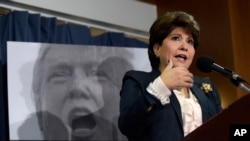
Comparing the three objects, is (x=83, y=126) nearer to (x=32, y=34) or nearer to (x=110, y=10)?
(x=32, y=34)

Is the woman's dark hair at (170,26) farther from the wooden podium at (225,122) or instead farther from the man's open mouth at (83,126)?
the man's open mouth at (83,126)

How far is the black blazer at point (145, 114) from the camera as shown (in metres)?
1.18

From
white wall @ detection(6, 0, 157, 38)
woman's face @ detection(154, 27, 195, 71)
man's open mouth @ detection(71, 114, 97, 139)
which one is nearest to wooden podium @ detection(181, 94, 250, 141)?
woman's face @ detection(154, 27, 195, 71)

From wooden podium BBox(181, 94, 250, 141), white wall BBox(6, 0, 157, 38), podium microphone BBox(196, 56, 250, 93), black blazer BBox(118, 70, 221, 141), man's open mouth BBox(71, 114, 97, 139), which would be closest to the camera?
wooden podium BBox(181, 94, 250, 141)

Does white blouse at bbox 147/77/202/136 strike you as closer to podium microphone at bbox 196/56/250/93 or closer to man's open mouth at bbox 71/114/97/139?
podium microphone at bbox 196/56/250/93

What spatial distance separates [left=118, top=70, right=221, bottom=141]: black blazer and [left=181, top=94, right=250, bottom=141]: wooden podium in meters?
0.41

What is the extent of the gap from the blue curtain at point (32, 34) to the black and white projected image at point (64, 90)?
0.11 m

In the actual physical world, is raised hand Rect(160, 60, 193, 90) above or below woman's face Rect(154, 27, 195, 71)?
below

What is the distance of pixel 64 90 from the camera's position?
210 centimetres

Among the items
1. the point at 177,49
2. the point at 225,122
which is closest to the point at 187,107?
the point at 177,49

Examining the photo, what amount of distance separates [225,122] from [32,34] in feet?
5.27

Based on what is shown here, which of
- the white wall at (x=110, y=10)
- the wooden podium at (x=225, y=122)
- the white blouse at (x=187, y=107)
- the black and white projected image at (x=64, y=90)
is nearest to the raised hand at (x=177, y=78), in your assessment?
the white blouse at (x=187, y=107)

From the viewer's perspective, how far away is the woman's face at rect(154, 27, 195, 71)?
1.35 metres

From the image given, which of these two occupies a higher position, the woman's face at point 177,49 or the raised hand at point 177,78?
the woman's face at point 177,49
